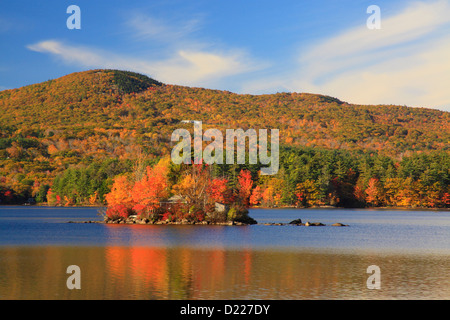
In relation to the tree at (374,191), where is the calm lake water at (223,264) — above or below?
below

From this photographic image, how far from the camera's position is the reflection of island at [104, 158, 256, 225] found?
67.2 m

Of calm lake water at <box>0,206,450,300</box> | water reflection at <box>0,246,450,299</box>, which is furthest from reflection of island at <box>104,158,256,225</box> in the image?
water reflection at <box>0,246,450,299</box>

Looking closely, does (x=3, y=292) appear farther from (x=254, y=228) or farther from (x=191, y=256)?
(x=254, y=228)

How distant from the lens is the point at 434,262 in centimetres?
3403

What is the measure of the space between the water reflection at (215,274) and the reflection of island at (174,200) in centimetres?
2700

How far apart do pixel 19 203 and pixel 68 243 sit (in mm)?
121885

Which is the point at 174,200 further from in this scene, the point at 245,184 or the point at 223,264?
the point at 245,184

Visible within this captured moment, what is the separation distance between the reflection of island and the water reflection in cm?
2700

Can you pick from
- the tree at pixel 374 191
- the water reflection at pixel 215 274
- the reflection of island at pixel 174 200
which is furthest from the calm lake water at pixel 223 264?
the tree at pixel 374 191

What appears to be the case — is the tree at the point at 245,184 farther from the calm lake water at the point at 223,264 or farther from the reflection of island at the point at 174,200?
the calm lake water at the point at 223,264

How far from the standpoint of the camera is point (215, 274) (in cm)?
2839

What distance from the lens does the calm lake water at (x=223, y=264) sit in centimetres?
2356

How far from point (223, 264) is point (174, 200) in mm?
36943

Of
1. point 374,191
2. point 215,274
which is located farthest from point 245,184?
point 215,274
